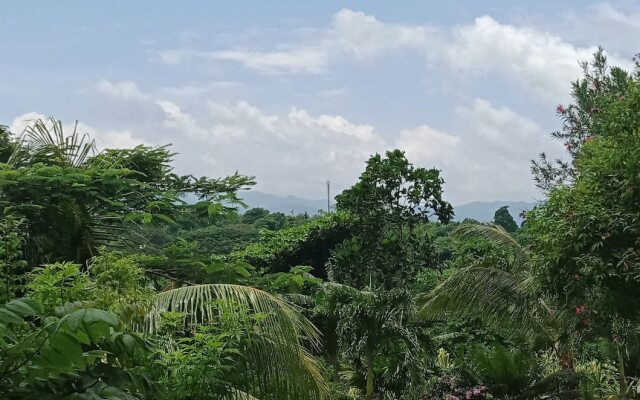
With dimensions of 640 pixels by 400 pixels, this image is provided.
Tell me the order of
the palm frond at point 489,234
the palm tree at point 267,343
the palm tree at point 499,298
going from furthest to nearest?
1. the palm frond at point 489,234
2. the palm tree at point 499,298
3. the palm tree at point 267,343

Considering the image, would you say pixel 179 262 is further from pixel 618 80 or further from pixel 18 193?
pixel 618 80

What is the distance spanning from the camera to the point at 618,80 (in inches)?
408

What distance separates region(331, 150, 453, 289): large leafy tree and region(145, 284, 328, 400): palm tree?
753 centimetres

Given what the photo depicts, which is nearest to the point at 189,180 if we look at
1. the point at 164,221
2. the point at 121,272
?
the point at 164,221

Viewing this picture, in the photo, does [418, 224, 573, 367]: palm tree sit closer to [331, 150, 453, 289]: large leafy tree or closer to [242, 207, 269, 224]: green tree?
[331, 150, 453, 289]: large leafy tree

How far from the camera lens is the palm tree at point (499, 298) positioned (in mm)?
10961

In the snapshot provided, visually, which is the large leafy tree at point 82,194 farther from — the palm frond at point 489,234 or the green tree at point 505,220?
the green tree at point 505,220

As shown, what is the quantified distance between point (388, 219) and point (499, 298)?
314 centimetres

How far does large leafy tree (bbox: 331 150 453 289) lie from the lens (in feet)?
43.2

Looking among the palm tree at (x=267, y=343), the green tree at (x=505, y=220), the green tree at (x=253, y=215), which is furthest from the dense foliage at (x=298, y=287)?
the green tree at (x=253, y=215)

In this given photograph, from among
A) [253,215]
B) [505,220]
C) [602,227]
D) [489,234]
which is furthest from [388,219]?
[253,215]

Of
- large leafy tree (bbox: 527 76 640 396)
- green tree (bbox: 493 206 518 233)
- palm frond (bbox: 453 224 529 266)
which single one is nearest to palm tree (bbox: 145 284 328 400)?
large leafy tree (bbox: 527 76 640 396)

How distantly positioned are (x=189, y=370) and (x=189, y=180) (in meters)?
5.11

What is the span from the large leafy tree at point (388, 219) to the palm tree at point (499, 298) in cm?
195
